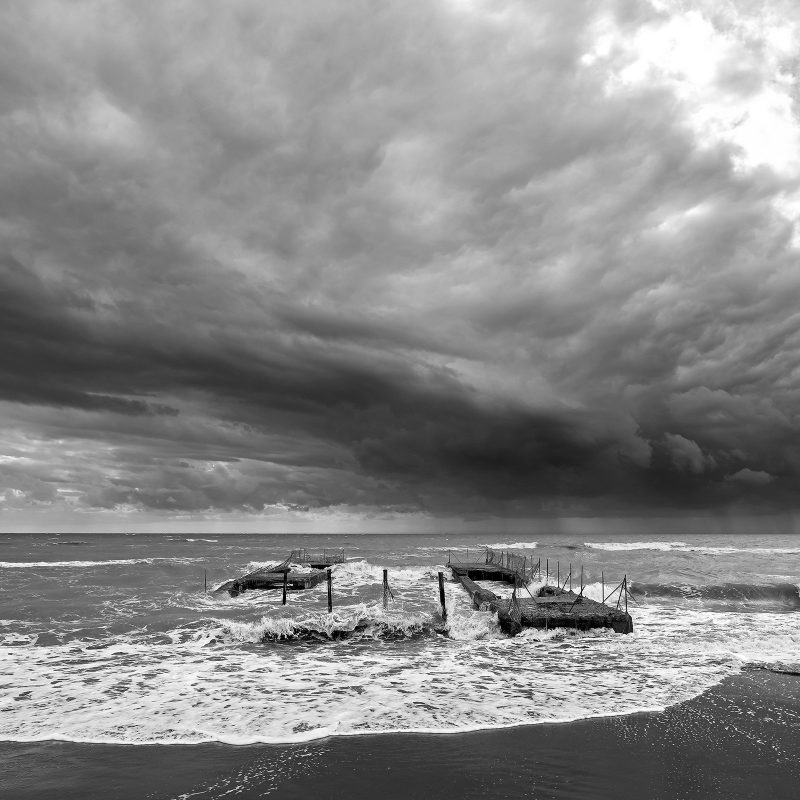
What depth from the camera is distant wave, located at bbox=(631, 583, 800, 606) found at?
42409 millimetres

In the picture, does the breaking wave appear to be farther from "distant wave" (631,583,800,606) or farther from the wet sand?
"distant wave" (631,583,800,606)

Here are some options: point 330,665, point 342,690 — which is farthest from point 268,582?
point 342,690

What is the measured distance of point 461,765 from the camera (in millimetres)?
11211

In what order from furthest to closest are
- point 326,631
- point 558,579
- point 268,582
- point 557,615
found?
point 268,582 → point 558,579 → point 557,615 → point 326,631

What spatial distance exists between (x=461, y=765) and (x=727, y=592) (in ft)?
138


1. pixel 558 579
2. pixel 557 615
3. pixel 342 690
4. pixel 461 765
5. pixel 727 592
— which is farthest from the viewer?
pixel 727 592

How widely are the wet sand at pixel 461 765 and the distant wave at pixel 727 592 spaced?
107ft

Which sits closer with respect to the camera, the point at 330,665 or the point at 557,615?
the point at 330,665

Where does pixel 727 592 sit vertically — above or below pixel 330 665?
below

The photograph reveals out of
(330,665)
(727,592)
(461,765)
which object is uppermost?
(461,765)

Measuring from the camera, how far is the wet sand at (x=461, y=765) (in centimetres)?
1011

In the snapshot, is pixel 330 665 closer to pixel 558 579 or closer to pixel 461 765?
pixel 461 765

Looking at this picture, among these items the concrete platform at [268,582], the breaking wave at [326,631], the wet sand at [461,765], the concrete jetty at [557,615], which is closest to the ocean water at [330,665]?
the breaking wave at [326,631]

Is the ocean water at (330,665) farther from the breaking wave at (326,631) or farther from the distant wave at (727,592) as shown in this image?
the distant wave at (727,592)
